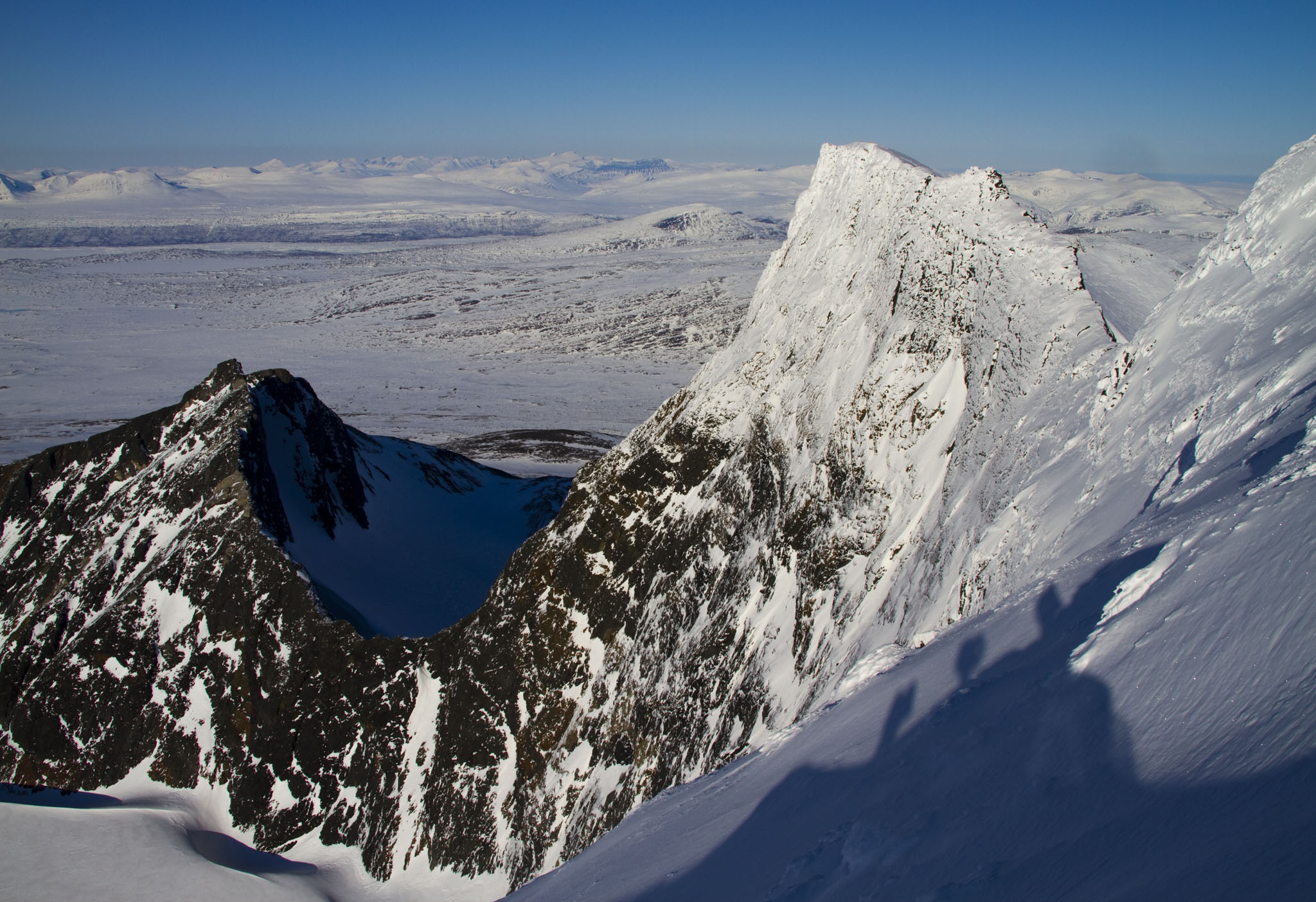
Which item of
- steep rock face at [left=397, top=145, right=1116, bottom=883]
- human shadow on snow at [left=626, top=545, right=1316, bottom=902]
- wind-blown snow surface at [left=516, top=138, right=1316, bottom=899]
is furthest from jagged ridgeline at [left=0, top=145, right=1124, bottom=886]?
human shadow on snow at [left=626, top=545, right=1316, bottom=902]

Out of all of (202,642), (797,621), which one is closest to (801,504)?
(797,621)

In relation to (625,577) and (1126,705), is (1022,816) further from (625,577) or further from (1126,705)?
(625,577)

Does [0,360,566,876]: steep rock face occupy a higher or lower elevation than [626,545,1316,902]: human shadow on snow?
lower

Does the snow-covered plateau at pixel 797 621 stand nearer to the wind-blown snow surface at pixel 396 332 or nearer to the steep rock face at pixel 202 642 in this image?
the steep rock face at pixel 202 642

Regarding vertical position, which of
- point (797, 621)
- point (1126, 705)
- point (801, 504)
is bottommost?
point (797, 621)

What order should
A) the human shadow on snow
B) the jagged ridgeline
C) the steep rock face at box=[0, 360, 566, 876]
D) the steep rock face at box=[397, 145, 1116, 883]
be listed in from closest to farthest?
1. the human shadow on snow
2. the steep rock face at box=[397, 145, 1116, 883]
3. the jagged ridgeline
4. the steep rock face at box=[0, 360, 566, 876]

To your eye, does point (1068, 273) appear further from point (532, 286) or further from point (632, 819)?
point (532, 286)

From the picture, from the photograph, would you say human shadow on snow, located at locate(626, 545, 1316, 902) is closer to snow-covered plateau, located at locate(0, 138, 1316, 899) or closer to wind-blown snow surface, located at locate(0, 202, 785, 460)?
snow-covered plateau, located at locate(0, 138, 1316, 899)
